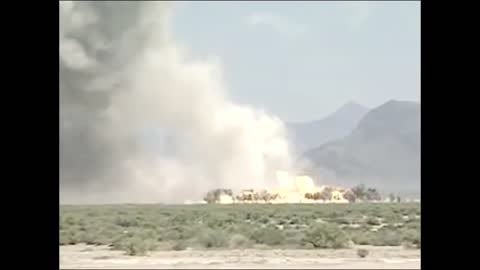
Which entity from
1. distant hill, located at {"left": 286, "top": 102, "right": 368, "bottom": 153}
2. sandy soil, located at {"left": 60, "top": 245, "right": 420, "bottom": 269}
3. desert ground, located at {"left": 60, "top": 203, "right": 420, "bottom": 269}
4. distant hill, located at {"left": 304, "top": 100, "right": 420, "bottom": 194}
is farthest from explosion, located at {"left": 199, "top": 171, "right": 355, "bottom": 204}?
sandy soil, located at {"left": 60, "top": 245, "right": 420, "bottom": 269}

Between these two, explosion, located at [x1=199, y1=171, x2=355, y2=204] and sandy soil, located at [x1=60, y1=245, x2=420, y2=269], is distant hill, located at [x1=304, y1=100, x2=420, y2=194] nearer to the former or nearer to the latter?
explosion, located at [x1=199, y1=171, x2=355, y2=204]

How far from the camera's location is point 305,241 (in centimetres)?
2067

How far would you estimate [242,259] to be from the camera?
60.3ft

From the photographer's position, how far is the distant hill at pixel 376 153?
2561 cm

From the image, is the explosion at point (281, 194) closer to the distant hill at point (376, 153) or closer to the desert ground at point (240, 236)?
the desert ground at point (240, 236)

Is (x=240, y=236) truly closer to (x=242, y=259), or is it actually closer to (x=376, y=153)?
(x=242, y=259)

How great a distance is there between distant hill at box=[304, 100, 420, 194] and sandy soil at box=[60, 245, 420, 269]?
5.90 meters

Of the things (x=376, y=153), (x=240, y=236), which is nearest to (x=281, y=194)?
(x=240, y=236)

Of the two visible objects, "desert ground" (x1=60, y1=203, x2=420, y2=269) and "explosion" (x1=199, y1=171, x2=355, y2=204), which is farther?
"explosion" (x1=199, y1=171, x2=355, y2=204)

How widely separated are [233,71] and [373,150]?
20.6 ft

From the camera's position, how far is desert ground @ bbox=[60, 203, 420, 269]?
17781 millimetres

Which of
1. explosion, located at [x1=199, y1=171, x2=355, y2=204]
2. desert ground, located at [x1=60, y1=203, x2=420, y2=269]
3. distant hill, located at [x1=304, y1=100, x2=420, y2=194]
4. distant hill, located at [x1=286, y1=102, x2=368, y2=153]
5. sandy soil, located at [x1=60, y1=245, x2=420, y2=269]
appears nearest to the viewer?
sandy soil, located at [x1=60, y1=245, x2=420, y2=269]
